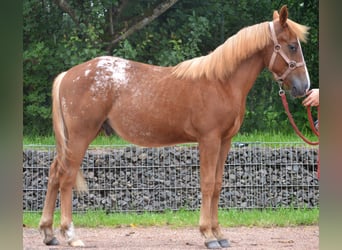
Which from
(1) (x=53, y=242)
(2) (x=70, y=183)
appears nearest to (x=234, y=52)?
(2) (x=70, y=183)

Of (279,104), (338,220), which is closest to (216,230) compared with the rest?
(338,220)

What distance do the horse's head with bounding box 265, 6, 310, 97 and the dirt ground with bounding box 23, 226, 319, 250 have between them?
3.87 feet

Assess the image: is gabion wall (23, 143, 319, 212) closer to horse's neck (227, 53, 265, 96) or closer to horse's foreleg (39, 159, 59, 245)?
horse's foreleg (39, 159, 59, 245)

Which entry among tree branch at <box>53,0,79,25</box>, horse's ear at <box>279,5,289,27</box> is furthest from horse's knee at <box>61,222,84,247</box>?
tree branch at <box>53,0,79,25</box>

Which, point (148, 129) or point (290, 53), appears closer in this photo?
point (290, 53)

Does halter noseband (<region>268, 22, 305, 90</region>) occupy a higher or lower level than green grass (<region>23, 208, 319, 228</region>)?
higher

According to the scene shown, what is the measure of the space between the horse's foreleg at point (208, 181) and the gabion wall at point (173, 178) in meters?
1.93

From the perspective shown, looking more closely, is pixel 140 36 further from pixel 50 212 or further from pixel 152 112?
pixel 50 212

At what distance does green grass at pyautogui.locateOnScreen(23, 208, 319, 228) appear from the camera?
17.9ft

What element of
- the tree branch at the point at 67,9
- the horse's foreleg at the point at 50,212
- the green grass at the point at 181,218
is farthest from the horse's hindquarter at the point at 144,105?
the tree branch at the point at 67,9

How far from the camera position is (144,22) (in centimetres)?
945

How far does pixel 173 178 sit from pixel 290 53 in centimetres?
239

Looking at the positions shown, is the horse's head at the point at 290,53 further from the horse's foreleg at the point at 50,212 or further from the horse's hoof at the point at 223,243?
the horse's foreleg at the point at 50,212

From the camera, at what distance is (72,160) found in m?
4.12
